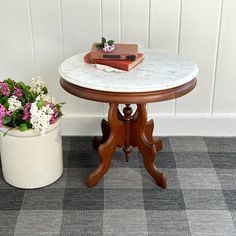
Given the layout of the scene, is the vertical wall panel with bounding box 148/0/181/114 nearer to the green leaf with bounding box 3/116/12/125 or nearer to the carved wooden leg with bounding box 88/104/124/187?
the carved wooden leg with bounding box 88/104/124/187

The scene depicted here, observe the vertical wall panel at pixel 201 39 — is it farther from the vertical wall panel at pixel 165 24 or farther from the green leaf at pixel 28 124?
the green leaf at pixel 28 124

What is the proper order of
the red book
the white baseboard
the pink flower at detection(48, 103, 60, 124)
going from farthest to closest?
the white baseboard → the pink flower at detection(48, 103, 60, 124) → the red book

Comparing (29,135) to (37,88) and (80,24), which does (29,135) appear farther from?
(80,24)

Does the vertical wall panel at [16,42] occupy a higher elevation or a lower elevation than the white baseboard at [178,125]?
higher

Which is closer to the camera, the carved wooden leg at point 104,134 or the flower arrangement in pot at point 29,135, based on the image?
the flower arrangement in pot at point 29,135

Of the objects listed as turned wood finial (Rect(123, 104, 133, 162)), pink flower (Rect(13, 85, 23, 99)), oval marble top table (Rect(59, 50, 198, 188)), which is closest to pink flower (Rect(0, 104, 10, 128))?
pink flower (Rect(13, 85, 23, 99))

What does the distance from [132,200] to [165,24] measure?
86 cm

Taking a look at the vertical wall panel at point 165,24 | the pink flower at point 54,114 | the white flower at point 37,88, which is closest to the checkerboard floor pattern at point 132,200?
the pink flower at point 54,114

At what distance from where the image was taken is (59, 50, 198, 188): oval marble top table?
1482 millimetres

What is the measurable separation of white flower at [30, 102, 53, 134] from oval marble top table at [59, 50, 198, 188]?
0.13 metres

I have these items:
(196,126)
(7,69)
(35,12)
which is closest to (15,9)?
(35,12)

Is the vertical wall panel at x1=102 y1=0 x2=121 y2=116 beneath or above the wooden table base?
above

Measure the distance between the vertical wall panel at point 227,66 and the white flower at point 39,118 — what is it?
0.94 meters

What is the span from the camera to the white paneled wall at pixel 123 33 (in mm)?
1922
